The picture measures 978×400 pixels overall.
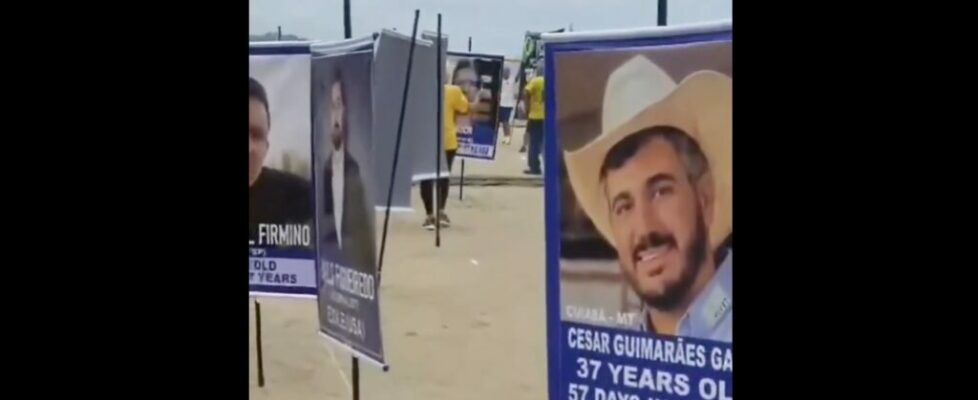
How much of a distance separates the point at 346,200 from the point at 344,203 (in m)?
0.02

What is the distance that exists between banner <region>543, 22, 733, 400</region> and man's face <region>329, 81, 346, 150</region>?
100cm

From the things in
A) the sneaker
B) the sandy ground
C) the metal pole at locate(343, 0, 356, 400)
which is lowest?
the sandy ground

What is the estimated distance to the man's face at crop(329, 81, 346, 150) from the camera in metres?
3.76

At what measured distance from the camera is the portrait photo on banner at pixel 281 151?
→ 4219 millimetres

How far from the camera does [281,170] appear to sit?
4285 mm

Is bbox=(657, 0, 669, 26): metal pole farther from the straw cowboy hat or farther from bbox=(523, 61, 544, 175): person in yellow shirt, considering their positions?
bbox=(523, 61, 544, 175): person in yellow shirt

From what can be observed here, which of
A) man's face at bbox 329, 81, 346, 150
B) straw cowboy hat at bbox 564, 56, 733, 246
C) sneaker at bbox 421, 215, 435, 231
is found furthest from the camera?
sneaker at bbox 421, 215, 435, 231

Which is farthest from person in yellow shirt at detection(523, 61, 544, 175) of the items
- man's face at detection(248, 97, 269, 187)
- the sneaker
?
man's face at detection(248, 97, 269, 187)

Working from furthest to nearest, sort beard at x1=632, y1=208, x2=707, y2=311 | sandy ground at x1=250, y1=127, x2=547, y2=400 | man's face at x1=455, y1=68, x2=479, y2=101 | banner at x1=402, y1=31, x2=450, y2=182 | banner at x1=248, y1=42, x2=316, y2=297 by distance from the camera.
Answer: man's face at x1=455, y1=68, x2=479, y2=101 → banner at x1=402, y1=31, x2=450, y2=182 → sandy ground at x1=250, y1=127, x2=547, y2=400 → banner at x1=248, y1=42, x2=316, y2=297 → beard at x1=632, y1=208, x2=707, y2=311

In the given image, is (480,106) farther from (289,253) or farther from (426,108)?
(289,253)
